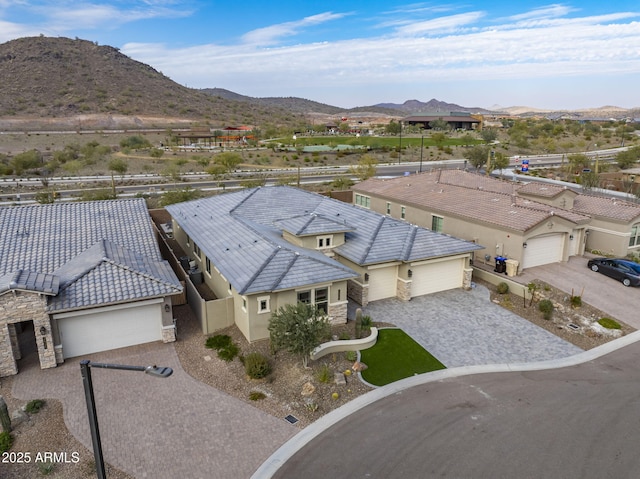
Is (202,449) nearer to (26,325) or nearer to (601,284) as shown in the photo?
(26,325)

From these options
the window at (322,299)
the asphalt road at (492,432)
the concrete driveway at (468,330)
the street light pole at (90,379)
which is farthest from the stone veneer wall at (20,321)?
the concrete driveway at (468,330)

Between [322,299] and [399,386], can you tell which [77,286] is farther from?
[399,386]

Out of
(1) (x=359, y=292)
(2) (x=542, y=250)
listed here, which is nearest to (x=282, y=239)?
(1) (x=359, y=292)

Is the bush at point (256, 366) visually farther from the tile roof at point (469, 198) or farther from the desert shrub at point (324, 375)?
the tile roof at point (469, 198)

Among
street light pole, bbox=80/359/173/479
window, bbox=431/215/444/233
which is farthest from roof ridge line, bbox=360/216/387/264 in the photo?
street light pole, bbox=80/359/173/479

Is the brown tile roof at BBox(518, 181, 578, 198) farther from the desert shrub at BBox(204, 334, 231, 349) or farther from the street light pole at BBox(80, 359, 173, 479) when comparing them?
the street light pole at BBox(80, 359, 173, 479)
